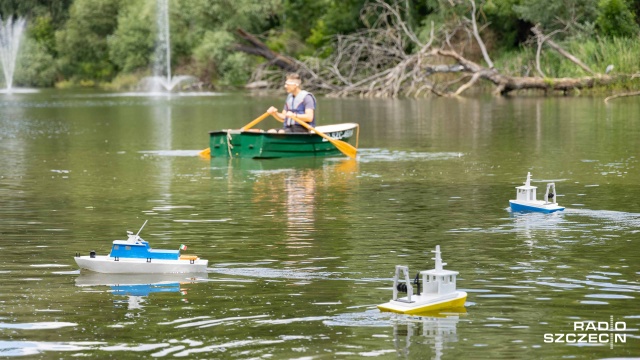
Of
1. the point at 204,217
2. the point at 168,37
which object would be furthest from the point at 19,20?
the point at 204,217

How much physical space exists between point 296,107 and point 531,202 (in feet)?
39.2

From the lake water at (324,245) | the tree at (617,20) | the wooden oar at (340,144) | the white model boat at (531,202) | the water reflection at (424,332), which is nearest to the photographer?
the water reflection at (424,332)

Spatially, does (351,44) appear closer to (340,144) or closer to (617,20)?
(617,20)

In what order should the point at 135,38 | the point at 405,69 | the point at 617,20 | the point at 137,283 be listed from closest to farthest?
the point at 137,283 → the point at 617,20 → the point at 405,69 → the point at 135,38

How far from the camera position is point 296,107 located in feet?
99.7

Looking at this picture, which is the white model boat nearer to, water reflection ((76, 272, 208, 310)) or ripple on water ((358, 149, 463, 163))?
water reflection ((76, 272, 208, 310))

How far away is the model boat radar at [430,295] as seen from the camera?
11734mm

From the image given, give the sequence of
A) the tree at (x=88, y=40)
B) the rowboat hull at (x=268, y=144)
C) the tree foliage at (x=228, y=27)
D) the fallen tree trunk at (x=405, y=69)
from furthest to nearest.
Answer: the tree at (x=88, y=40) < the tree foliage at (x=228, y=27) < the fallen tree trunk at (x=405, y=69) < the rowboat hull at (x=268, y=144)

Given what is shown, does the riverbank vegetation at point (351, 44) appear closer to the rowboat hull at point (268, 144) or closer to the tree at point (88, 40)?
the tree at point (88, 40)

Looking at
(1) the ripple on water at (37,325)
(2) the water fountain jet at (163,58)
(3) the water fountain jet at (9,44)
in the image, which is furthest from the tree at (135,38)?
(1) the ripple on water at (37,325)

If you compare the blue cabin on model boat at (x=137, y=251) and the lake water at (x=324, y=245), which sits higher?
the blue cabin on model boat at (x=137, y=251)

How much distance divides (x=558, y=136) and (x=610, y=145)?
3.63 m

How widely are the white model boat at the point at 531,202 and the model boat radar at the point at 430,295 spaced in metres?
7.24

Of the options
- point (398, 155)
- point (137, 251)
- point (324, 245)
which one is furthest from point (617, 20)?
point (137, 251)
